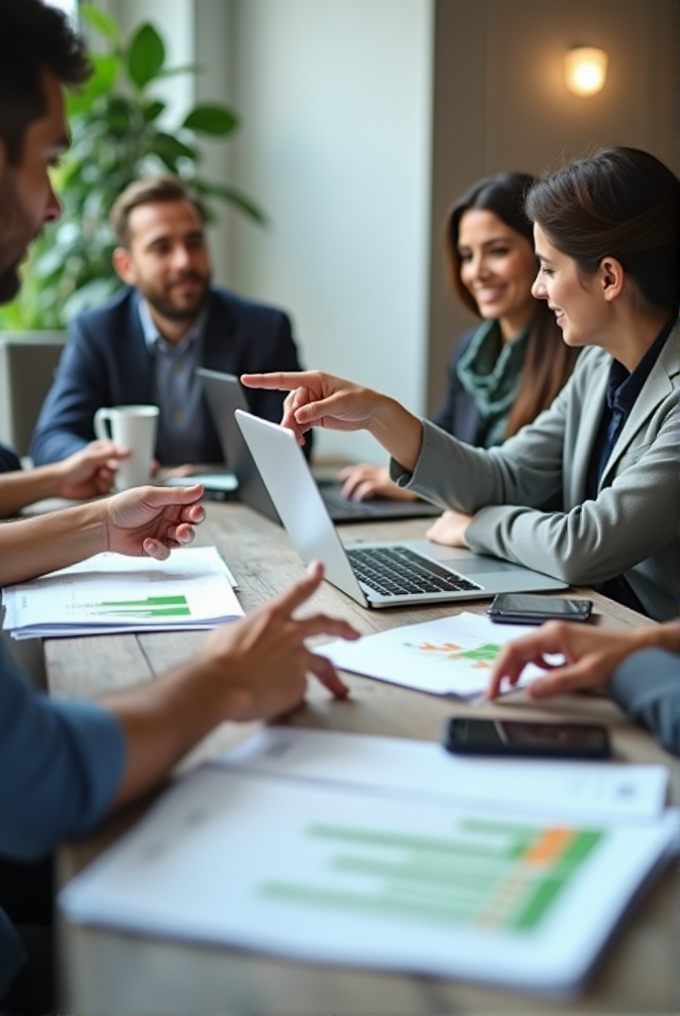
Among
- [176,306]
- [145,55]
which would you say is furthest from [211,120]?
[176,306]

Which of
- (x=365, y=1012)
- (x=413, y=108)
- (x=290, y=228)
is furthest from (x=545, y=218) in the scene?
(x=290, y=228)

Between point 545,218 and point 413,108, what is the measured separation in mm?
1879

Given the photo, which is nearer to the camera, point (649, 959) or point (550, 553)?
point (649, 959)

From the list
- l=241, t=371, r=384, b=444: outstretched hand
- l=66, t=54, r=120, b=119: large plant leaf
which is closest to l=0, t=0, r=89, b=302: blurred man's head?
l=241, t=371, r=384, b=444: outstretched hand

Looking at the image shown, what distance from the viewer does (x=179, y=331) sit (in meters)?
2.78

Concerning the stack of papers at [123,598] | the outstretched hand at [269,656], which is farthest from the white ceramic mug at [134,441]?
the outstretched hand at [269,656]

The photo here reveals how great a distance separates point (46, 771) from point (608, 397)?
3.54ft

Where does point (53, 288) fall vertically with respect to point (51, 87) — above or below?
below

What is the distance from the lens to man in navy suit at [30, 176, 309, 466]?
2545 millimetres

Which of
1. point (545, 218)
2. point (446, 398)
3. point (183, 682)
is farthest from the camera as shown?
point (446, 398)

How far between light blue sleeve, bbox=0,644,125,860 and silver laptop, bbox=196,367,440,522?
40.6 inches

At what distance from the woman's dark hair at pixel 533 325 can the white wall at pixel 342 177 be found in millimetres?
624

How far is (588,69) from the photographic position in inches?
124

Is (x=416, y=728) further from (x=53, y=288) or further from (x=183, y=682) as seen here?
(x=53, y=288)
